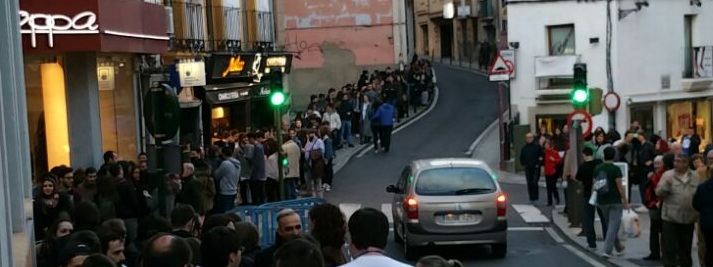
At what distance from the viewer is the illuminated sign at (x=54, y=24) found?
16.3 meters

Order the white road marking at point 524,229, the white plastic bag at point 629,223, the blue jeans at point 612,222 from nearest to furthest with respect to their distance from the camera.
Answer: the blue jeans at point 612,222, the white plastic bag at point 629,223, the white road marking at point 524,229

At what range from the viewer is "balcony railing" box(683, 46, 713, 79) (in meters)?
32.4

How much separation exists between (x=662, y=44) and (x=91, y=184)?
20.5 metres

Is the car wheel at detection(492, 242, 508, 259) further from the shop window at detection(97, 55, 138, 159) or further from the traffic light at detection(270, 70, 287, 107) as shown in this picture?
the shop window at detection(97, 55, 138, 159)

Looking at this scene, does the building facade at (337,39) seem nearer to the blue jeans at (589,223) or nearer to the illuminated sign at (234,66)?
the illuminated sign at (234,66)

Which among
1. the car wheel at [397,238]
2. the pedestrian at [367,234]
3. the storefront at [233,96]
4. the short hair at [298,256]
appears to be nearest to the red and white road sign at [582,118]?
the car wheel at [397,238]

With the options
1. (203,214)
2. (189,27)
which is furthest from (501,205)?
(189,27)

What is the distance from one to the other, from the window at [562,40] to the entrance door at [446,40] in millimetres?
40292

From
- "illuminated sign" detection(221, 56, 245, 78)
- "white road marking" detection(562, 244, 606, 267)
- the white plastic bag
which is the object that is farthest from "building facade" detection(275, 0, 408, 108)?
the white plastic bag

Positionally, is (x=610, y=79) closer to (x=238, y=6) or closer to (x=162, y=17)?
(x=238, y=6)

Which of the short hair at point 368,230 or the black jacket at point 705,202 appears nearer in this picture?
the short hair at point 368,230

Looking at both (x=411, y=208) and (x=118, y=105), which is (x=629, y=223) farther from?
(x=118, y=105)

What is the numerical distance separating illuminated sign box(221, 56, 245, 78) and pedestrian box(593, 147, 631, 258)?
15.6 meters

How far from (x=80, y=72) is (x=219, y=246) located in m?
11.2
